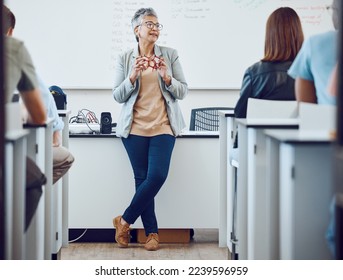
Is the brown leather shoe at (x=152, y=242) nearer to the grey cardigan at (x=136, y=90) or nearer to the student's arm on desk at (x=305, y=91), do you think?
the grey cardigan at (x=136, y=90)

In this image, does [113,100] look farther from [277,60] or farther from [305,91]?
[305,91]

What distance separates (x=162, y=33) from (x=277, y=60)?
2458 millimetres

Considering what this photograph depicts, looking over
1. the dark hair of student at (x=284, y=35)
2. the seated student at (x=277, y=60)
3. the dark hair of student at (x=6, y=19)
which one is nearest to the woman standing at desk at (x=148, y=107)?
the seated student at (x=277, y=60)

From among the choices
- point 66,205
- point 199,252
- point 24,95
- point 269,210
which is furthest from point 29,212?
point 199,252

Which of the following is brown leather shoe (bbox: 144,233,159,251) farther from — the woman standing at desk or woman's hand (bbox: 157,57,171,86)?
woman's hand (bbox: 157,57,171,86)

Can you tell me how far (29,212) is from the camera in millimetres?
2469

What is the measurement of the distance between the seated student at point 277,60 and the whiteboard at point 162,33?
2.32 m

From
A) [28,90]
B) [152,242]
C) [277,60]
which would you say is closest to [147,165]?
[152,242]

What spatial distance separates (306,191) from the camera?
2.24m

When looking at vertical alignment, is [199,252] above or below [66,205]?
below

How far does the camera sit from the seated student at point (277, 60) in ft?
10.6

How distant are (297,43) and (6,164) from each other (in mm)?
1704

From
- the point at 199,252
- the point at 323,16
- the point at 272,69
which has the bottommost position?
the point at 199,252

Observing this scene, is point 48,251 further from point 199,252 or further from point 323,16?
point 323,16
